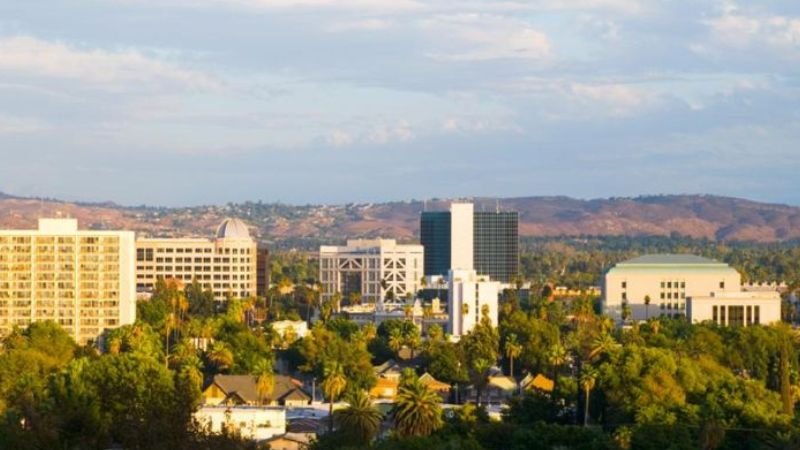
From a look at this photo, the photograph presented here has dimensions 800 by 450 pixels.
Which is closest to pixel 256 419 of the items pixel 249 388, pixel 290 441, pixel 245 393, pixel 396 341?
pixel 290 441

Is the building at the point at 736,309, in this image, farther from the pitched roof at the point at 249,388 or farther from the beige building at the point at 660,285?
the pitched roof at the point at 249,388

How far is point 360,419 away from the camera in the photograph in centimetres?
8525

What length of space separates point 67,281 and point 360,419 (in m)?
63.9

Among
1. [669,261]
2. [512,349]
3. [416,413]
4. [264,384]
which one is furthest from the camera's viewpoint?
[669,261]

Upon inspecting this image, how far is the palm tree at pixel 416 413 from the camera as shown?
285ft

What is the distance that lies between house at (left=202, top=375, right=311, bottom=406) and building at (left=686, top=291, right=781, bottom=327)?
57.0 m

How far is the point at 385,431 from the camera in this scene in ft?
305

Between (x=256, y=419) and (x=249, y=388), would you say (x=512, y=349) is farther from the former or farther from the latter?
(x=256, y=419)

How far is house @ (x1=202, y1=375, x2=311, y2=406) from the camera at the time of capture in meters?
A: 112

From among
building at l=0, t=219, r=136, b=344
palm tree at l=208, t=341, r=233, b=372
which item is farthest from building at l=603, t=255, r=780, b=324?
palm tree at l=208, t=341, r=233, b=372

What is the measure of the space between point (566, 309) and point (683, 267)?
15732 millimetres

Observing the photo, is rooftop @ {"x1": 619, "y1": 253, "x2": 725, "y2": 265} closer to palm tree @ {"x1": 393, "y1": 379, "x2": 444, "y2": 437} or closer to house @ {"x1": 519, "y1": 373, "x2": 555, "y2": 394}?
house @ {"x1": 519, "y1": 373, "x2": 555, "y2": 394}

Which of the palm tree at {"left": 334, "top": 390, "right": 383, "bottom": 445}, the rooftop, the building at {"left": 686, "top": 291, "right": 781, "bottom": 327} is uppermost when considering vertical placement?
the rooftop

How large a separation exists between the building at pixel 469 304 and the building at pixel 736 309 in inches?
647
